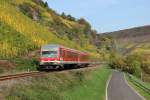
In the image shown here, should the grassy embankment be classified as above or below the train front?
below

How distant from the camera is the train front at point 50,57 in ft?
151

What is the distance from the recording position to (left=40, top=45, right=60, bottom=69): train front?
4600 cm

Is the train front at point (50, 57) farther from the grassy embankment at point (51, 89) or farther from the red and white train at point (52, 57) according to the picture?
the grassy embankment at point (51, 89)

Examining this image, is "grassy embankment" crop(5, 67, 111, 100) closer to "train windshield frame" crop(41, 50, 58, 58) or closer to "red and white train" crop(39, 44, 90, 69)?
"red and white train" crop(39, 44, 90, 69)

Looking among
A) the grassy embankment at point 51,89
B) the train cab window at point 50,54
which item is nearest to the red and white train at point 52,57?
the train cab window at point 50,54

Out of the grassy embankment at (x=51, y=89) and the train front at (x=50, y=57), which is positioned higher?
the train front at (x=50, y=57)

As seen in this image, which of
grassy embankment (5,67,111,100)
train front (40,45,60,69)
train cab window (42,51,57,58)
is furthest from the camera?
train cab window (42,51,57,58)

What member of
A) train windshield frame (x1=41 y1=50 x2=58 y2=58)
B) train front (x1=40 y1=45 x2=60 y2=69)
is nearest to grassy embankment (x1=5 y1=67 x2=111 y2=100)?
train front (x1=40 y1=45 x2=60 y2=69)

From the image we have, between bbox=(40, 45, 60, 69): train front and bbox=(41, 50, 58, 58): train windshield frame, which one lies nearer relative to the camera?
bbox=(40, 45, 60, 69): train front

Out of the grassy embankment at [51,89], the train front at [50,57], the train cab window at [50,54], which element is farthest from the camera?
the train cab window at [50,54]

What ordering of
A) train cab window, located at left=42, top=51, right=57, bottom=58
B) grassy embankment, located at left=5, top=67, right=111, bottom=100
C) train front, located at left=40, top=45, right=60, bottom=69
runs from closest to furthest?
grassy embankment, located at left=5, top=67, right=111, bottom=100
train front, located at left=40, top=45, right=60, bottom=69
train cab window, located at left=42, top=51, right=57, bottom=58

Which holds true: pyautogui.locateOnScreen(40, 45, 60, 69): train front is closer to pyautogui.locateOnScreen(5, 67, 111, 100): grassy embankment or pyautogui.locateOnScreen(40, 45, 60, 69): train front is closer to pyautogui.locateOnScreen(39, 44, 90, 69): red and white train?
pyautogui.locateOnScreen(39, 44, 90, 69): red and white train

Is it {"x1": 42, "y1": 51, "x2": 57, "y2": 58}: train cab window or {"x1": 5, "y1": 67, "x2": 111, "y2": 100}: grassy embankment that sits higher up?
{"x1": 42, "y1": 51, "x2": 57, "y2": 58}: train cab window

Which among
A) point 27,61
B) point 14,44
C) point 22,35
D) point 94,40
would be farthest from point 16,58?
point 94,40
